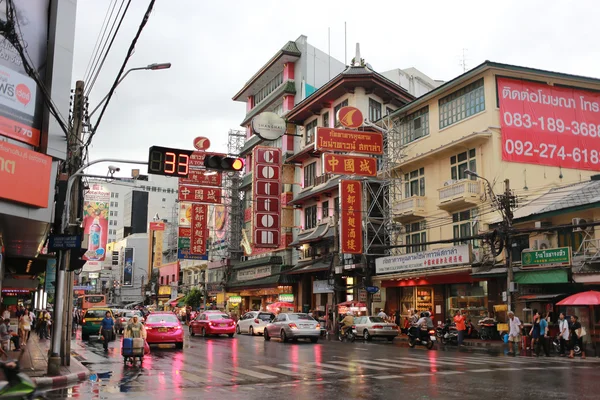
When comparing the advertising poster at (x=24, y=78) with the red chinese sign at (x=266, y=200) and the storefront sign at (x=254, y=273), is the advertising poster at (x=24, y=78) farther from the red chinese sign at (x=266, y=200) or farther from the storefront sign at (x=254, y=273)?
the storefront sign at (x=254, y=273)

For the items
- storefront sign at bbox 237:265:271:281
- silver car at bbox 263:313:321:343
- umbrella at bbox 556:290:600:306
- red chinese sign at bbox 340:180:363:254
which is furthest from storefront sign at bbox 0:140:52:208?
storefront sign at bbox 237:265:271:281

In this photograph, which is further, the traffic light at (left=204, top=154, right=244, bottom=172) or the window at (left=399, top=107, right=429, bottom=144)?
the window at (left=399, top=107, right=429, bottom=144)

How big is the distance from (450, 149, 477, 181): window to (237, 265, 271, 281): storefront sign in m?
24.1

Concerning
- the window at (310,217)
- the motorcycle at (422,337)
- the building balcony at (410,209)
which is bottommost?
the motorcycle at (422,337)

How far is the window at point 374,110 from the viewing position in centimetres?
4622

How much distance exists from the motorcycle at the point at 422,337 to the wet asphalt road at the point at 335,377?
3542 mm

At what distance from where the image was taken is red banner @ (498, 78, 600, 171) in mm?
34094

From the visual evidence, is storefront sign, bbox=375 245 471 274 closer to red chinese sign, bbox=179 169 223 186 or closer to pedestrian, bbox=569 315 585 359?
pedestrian, bbox=569 315 585 359

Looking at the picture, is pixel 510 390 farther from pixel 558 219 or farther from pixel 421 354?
pixel 558 219

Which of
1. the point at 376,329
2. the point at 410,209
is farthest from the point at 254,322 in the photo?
the point at 410,209

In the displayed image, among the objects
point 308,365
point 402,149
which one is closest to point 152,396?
point 308,365

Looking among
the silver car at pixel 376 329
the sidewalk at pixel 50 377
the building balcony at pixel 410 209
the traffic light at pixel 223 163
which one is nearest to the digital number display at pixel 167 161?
the traffic light at pixel 223 163

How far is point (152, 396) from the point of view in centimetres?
1218

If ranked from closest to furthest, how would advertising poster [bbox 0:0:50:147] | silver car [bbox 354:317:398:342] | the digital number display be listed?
the digital number display → advertising poster [bbox 0:0:50:147] → silver car [bbox 354:317:398:342]
